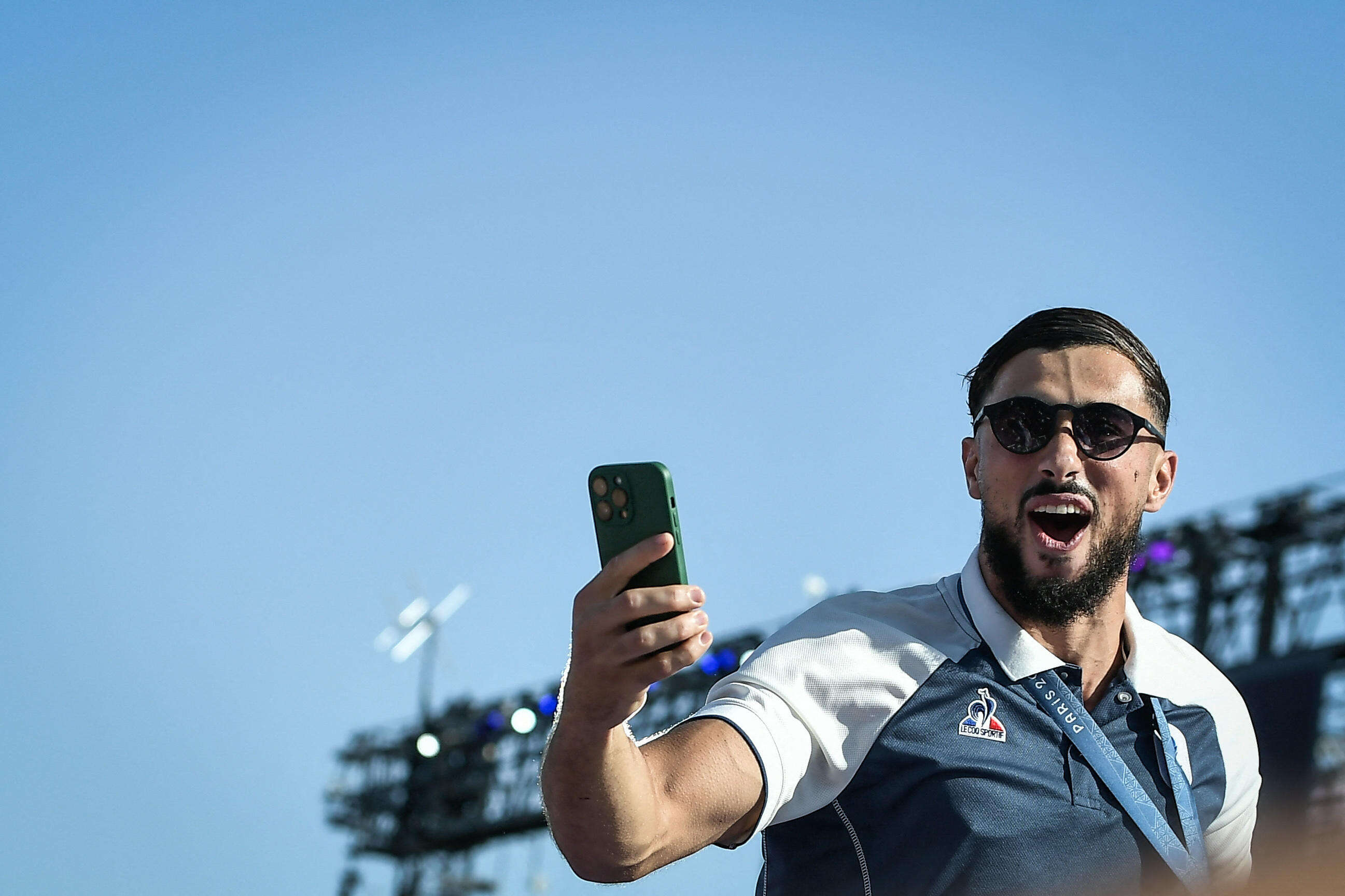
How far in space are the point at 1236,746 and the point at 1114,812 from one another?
630 mm

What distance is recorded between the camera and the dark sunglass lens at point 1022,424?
2.97 meters

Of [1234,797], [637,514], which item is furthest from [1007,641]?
[637,514]

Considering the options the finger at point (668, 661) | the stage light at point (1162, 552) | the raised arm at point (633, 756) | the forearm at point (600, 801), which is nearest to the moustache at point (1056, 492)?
the raised arm at point (633, 756)

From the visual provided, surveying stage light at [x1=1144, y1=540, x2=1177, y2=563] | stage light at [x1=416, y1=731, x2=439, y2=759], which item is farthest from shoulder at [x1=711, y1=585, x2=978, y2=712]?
stage light at [x1=416, y1=731, x2=439, y2=759]

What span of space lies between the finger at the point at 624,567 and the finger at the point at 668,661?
11 centimetres

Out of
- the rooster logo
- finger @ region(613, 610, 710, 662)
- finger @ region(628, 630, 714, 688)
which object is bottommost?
the rooster logo

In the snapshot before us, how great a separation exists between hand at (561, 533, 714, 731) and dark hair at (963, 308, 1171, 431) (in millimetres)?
1550

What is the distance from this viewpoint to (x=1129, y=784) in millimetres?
2762

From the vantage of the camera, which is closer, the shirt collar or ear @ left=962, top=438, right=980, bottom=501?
the shirt collar

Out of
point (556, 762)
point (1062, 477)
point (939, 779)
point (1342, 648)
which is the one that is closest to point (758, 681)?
point (939, 779)

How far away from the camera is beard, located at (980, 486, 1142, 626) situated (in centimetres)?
296

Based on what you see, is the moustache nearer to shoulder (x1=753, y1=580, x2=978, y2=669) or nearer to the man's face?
the man's face

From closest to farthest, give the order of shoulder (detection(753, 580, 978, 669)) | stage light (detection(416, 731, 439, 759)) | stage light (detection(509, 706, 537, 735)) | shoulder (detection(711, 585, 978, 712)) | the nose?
shoulder (detection(711, 585, 978, 712)) → shoulder (detection(753, 580, 978, 669)) → the nose → stage light (detection(509, 706, 537, 735)) → stage light (detection(416, 731, 439, 759))

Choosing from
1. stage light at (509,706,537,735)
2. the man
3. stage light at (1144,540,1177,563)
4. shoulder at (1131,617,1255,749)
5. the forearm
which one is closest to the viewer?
the forearm
